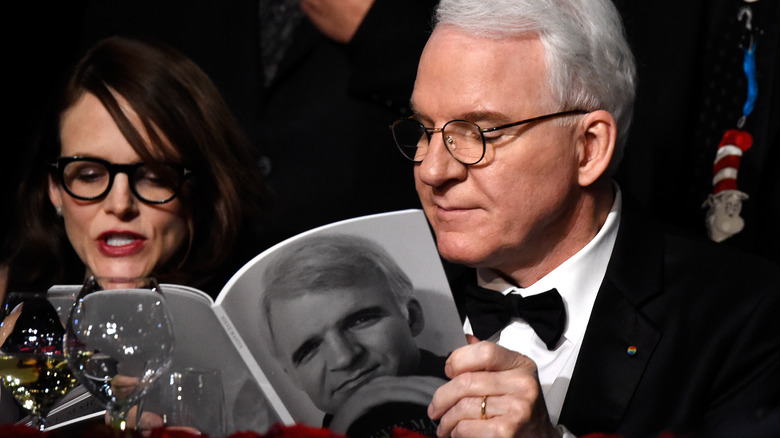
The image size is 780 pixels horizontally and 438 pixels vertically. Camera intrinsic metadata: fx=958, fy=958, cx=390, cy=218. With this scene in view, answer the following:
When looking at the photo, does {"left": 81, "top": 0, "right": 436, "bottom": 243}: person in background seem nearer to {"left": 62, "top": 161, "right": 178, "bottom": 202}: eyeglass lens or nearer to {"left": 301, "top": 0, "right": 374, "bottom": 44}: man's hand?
{"left": 301, "top": 0, "right": 374, "bottom": 44}: man's hand

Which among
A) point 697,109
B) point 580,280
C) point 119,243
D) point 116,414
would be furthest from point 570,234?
point 119,243

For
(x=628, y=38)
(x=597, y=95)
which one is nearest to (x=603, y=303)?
(x=597, y=95)

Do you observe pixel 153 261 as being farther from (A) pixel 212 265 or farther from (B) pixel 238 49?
(B) pixel 238 49

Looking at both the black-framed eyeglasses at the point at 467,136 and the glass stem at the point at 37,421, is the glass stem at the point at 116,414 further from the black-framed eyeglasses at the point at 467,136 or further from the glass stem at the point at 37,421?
the black-framed eyeglasses at the point at 467,136

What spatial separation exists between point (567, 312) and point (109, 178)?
1189 millimetres

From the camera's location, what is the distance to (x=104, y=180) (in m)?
2.44

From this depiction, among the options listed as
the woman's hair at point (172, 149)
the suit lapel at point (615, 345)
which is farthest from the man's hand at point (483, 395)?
the woman's hair at point (172, 149)

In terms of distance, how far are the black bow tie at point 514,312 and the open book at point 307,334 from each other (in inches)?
11.3

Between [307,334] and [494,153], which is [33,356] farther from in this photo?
[494,153]

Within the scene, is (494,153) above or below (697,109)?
above

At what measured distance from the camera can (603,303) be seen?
2.01 m

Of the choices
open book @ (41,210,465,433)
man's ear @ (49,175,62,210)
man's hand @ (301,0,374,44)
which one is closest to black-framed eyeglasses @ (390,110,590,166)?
open book @ (41,210,465,433)

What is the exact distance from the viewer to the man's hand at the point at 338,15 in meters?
2.79

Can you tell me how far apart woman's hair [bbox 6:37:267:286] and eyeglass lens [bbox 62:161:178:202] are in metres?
0.04
